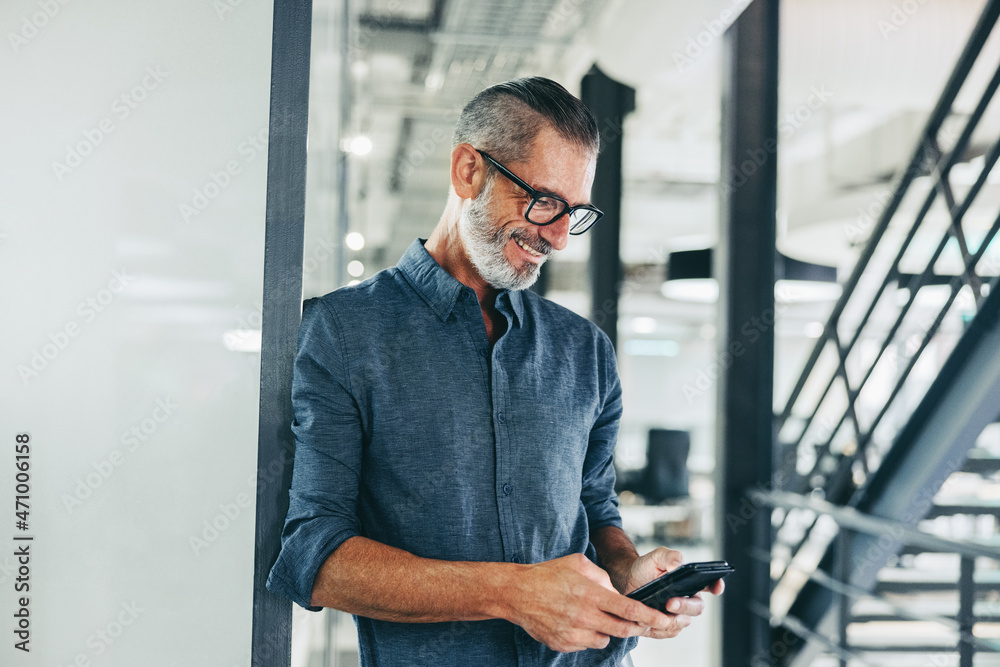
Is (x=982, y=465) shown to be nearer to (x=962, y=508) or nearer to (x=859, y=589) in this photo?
(x=962, y=508)

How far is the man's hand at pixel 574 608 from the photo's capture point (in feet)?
3.20

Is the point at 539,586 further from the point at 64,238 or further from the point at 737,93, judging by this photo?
A: the point at 737,93

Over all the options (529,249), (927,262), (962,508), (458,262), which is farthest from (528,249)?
(962,508)

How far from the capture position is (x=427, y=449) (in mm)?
1125

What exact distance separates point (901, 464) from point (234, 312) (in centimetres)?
223

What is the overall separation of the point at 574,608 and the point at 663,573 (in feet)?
0.68

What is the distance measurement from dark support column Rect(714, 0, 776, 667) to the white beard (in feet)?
6.31

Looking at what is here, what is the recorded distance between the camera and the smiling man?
1015 millimetres

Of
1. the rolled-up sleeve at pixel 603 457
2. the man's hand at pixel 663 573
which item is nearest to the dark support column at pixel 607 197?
the rolled-up sleeve at pixel 603 457

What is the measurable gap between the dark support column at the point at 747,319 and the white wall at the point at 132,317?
7.43 ft

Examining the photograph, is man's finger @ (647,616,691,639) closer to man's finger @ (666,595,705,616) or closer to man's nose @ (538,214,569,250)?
man's finger @ (666,595,705,616)

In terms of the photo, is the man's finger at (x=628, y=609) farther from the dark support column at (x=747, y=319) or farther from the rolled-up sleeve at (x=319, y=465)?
the dark support column at (x=747, y=319)

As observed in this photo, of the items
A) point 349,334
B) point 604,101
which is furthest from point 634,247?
point 349,334


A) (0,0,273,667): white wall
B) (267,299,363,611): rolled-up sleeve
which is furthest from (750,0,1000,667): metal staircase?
(0,0,273,667): white wall
